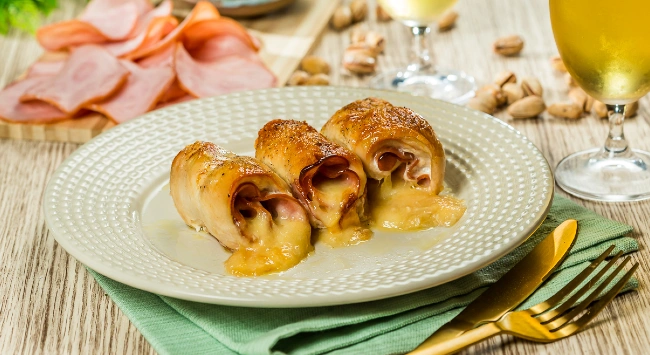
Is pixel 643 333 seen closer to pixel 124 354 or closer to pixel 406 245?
pixel 406 245

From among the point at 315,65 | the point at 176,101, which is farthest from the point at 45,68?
the point at 315,65

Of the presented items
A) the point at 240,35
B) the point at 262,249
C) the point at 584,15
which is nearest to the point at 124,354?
the point at 262,249

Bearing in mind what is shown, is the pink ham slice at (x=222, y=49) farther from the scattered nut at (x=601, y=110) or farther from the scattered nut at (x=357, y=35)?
the scattered nut at (x=601, y=110)

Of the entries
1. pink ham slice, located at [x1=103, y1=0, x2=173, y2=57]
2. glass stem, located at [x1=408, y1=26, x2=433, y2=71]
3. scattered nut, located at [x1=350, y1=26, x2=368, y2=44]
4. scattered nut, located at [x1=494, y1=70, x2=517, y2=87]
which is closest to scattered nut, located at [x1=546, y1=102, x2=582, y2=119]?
scattered nut, located at [x1=494, y1=70, x2=517, y2=87]

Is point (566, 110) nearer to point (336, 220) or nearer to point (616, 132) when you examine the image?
point (616, 132)

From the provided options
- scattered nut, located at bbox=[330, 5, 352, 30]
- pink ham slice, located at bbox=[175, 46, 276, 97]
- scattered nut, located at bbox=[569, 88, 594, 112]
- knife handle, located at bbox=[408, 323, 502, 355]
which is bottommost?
scattered nut, located at bbox=[330, 5, 352, 30]

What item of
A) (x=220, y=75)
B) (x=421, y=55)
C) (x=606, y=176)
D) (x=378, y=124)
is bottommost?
(x=220, y=75)

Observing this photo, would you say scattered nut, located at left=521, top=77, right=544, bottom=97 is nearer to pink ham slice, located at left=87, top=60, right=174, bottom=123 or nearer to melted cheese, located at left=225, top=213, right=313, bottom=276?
pink ham slice, located at left=87, top=60, right=174, bottom=123
